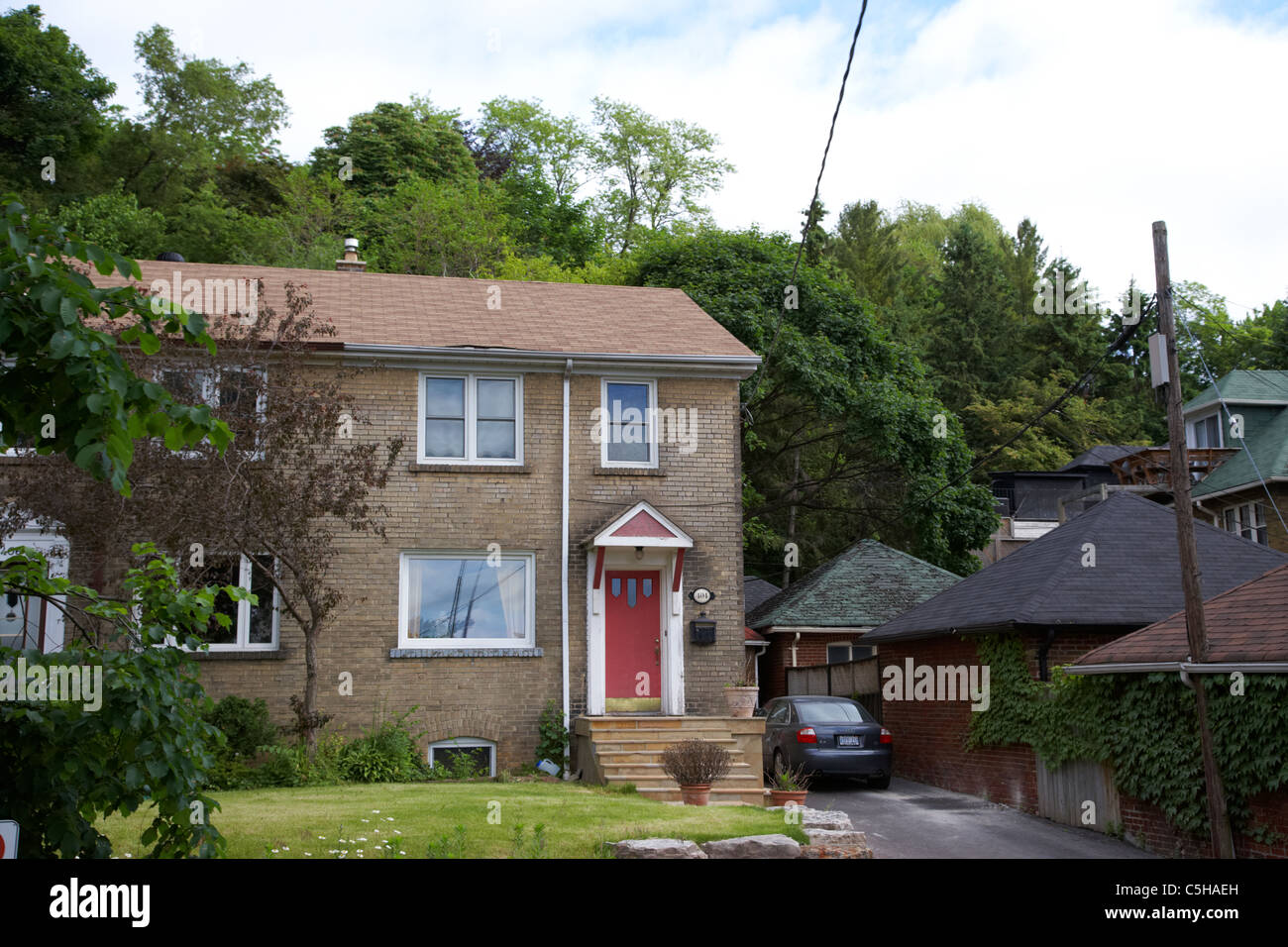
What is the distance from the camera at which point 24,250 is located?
488 centimetres

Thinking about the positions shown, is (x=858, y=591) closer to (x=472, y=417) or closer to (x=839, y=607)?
(x=839, y=607)

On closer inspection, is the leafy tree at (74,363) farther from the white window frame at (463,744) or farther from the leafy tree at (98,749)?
the white window frame at (463,744)

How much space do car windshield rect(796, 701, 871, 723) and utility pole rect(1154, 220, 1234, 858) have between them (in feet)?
22.0

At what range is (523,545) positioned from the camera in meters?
17.7

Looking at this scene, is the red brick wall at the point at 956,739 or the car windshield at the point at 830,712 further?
the car windshield at the point at 830,712

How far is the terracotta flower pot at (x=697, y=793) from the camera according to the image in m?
13.6

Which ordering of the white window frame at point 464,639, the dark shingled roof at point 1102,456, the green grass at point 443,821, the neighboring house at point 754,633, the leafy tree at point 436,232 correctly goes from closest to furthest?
the green grass at point 443,821, the white window frame at point 464,639, the neighboring house at point 754,633, the leafy tree at point 436,232, the dark shingled roof at point 1102,456

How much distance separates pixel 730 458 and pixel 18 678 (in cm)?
1338

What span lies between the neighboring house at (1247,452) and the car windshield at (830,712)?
1709 cm

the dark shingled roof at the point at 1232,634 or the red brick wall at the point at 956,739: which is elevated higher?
the dark shingled roof at the point at 1232,634

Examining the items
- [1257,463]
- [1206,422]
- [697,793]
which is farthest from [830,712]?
[1206,422]

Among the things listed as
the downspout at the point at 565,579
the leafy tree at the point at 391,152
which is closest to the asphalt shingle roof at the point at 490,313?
the downspout at the point at 565,579

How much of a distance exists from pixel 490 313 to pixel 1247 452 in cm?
2173
